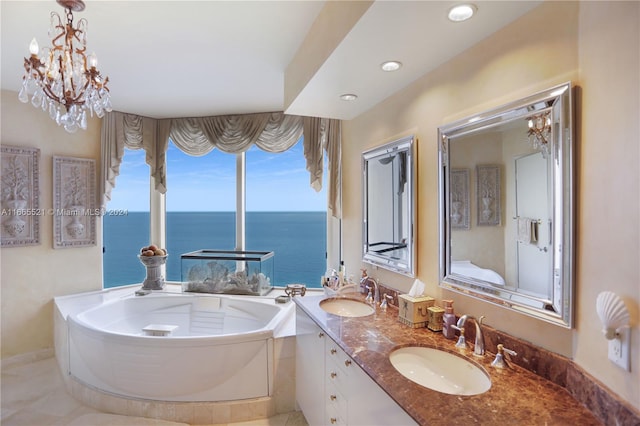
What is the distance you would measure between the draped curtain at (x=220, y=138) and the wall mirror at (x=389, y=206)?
0.57 meters

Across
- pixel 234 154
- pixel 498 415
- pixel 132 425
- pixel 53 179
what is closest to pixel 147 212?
pixel 53 179

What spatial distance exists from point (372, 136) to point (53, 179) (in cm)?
314

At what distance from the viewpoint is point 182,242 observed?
157 inches

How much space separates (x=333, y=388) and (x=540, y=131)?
1.49 metres

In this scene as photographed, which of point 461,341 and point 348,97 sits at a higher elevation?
point 348,97

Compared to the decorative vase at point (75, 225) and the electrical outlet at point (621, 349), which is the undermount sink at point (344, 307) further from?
the decorative vase at point (75, 225)

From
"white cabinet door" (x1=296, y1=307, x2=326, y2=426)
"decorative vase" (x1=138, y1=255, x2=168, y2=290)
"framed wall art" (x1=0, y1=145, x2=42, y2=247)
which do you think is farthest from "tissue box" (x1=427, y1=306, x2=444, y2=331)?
"framed wall art" (x1=0, y1=145, x2=42, y2=247)

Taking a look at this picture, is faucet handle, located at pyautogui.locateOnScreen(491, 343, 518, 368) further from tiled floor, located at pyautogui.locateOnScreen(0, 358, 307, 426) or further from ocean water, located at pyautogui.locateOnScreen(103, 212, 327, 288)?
ocean water, located at pyautogui.locateOnScreen(103, 212, 327, 288)

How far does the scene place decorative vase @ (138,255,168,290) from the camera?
3582 mm

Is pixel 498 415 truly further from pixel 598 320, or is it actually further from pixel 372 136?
pixel 372 136

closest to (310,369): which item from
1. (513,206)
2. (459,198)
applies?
(459,198)

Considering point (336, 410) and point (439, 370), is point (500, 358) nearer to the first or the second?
point (439, 370)

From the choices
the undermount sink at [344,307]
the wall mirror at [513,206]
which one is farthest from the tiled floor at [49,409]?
the wall mirror at [513,206]

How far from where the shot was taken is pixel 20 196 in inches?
120
